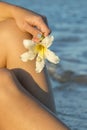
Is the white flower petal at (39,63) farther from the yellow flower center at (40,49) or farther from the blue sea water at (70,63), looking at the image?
the blue sea water at (70,63)

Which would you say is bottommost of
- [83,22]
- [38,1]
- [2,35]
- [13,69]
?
[13,69]

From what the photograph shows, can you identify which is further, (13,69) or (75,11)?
(75,11)

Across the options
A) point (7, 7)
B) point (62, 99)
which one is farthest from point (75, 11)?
point (7, 7)

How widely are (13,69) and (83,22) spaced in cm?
401

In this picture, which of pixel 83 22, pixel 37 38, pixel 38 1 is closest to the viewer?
pixel 37 38

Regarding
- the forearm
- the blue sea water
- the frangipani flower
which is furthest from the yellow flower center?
the blue sea water

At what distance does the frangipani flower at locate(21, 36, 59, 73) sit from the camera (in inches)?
70.6

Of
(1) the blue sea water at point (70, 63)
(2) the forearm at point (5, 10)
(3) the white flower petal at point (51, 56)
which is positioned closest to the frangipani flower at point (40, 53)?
(3) the white flower petal at point (51, 56)

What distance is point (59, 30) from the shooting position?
5.42 meters

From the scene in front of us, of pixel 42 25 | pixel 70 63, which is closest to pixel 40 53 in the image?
pixel 42 25

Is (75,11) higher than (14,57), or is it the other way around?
(75,11)

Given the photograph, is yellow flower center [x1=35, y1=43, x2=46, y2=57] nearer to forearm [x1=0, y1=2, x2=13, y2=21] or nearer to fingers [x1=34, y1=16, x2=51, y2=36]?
fingers [x1=34, y1=16, x2=51, y2=36]

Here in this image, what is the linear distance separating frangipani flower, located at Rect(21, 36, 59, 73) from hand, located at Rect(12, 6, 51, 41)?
0.07 meters

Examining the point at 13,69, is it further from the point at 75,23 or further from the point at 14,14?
the point at 75,23
